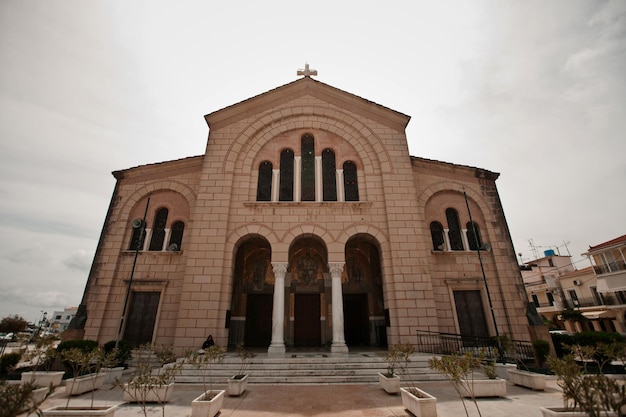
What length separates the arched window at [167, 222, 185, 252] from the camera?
14.3 m

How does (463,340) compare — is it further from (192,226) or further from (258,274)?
(192,226)

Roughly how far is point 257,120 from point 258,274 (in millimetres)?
8447

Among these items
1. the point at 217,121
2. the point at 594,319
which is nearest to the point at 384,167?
the point at 217,121

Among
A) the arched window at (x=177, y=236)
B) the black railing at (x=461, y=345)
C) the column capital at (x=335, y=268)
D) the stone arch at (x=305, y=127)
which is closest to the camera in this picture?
the black railing at (x=461, y=345)

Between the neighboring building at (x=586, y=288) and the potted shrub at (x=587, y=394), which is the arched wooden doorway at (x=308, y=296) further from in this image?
the neighboring building at (x=586, y=288)

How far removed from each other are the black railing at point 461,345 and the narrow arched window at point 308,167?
801cm

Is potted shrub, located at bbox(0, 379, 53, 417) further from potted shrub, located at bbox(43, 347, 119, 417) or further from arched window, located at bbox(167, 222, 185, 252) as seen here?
arched window, located at bbox(167, 222, 185, 252)

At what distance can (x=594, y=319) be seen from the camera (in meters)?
29.9

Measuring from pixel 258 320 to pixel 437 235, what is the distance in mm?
10557

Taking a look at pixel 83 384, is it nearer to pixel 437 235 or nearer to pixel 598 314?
pixel 437 235

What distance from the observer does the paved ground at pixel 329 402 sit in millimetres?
6363

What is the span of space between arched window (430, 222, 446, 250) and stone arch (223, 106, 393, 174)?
385 cm

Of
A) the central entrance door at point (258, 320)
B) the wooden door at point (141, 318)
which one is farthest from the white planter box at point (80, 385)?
the central entrance door at point (258, 320)

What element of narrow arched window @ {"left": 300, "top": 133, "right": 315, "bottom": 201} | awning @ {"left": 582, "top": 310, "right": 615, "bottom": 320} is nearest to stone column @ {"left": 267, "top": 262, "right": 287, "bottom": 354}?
narrow arched window @ {"left": 300, "top": 133, "right": 315, "bottom": 201}
